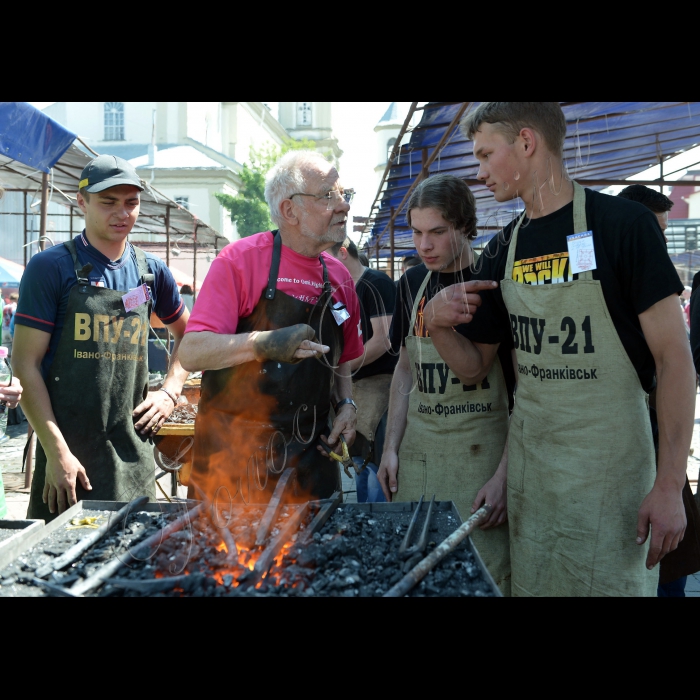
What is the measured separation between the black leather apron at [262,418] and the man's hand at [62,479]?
47 cm

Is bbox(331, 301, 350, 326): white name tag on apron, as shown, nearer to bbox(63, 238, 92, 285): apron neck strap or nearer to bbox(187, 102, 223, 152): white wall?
bbox(63, 238, 92, 285): apron neck strap

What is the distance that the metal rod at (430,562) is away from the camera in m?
1.55

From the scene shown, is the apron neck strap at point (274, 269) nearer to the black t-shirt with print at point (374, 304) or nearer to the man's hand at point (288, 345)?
the man's hand at point (288, 345)

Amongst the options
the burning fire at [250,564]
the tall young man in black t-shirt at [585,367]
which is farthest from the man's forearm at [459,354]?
the burning fire at [250,564]

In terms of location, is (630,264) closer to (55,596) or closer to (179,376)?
(55,596)

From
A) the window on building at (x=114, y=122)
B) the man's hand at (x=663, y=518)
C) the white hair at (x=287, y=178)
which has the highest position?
the window on building at (x=114, y=122)

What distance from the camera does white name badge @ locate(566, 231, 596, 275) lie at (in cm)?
193

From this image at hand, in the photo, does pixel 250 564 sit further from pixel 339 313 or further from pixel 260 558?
pixel 339 313

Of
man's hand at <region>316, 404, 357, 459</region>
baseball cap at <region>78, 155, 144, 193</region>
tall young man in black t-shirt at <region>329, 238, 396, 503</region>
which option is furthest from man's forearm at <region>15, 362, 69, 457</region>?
tall young man in black t-shirt at <region>329, 238, 396, 503</region>

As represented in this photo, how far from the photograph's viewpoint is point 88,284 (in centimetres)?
264

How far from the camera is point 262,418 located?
→ 8.13ft

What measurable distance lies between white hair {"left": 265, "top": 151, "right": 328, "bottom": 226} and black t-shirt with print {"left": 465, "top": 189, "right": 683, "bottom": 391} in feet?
3.07

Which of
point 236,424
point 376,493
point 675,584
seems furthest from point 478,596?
point 376,493
